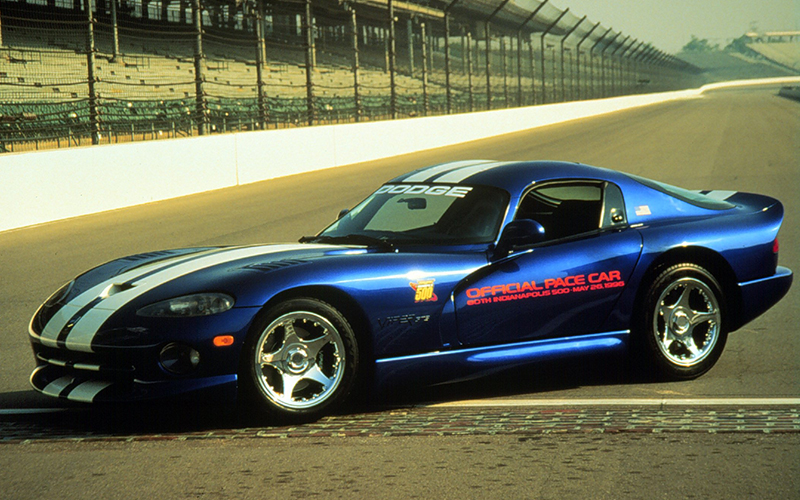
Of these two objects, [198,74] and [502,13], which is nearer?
[198,74]

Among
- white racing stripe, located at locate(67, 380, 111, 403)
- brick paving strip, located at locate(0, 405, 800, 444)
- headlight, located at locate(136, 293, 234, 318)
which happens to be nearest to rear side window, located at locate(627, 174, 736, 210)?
brick paving strip, located at locate(0, 405, 800, 444)

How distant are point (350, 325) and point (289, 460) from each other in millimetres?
881

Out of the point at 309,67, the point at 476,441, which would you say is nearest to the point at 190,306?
the point at 476,441

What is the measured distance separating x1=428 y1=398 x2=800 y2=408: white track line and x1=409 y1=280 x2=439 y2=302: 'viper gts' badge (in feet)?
1.94

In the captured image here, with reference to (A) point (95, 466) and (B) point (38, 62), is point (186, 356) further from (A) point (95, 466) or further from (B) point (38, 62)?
(B) point (38, 62)

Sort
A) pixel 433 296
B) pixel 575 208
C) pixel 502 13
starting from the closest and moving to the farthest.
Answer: pixel 433 296, pixel 575 208, pixel 502 13

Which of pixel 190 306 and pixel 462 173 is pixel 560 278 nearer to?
pixel 462 173

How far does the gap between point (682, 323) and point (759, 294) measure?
0.60 m

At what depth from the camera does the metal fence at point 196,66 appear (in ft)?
56.4

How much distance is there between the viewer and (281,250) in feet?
16.4

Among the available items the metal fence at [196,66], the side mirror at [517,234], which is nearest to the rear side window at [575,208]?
the side mirror at [517,234]

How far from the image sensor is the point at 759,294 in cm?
566

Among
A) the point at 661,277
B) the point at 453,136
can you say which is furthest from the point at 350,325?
the point at 453,136

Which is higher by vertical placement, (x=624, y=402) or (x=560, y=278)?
(x=560, y=278)
